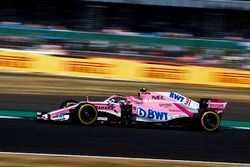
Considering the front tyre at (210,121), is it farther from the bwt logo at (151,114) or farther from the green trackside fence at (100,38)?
the green trackside fence at (100,38)

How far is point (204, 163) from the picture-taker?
778 cm

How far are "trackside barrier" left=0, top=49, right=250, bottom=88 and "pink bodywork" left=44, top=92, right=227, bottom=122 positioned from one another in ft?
27.5

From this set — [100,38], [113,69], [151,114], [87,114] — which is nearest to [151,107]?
[151,114]

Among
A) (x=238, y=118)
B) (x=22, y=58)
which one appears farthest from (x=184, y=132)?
(x=22, y=58)

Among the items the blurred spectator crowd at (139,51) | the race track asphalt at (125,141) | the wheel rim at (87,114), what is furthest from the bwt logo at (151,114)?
the blurred spectator crowd at (139,51)

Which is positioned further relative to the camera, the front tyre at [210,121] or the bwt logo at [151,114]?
the front tyre at [210,121]

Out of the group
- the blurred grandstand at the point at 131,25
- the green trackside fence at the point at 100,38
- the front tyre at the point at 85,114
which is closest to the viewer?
the front tyre at the point at 85,114

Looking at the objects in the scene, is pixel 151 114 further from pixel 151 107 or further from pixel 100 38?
pixel 100 38

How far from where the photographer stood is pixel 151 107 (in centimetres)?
1022

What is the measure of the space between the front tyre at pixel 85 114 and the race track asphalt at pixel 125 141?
153 millimetres

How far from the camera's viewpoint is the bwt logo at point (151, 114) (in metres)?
10.2

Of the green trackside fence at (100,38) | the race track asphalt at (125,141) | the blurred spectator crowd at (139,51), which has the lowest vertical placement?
the race track asphalt at (125,141)

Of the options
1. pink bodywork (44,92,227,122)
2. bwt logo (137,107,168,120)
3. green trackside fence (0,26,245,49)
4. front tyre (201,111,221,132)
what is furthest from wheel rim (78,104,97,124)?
green trackside fence (0,26,245,49)

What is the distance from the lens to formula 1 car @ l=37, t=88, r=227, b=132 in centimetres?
999
